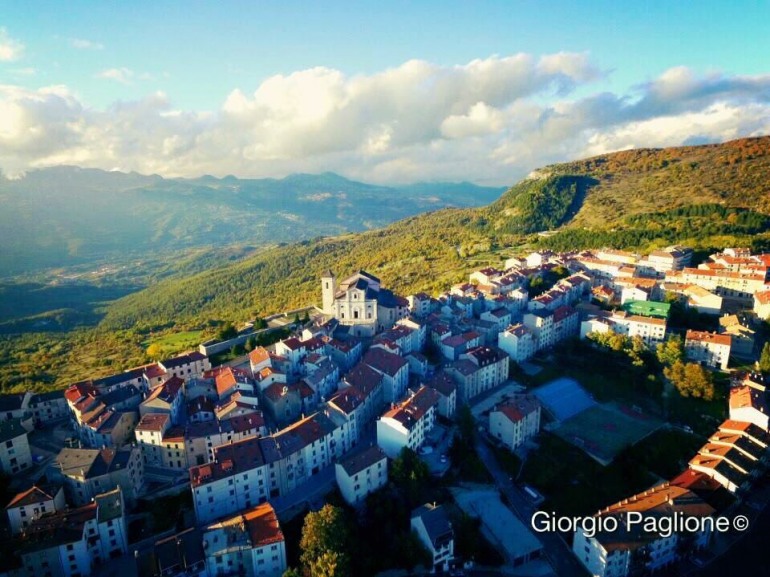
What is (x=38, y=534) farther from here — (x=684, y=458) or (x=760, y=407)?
(x=760, y=407)

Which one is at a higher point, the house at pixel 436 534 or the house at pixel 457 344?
the house at pixel 457 344

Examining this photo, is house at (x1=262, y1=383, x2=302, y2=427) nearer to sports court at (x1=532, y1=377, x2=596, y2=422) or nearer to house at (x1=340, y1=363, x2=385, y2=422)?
house at (x1=340, y1=363, x2=385, y2=422)

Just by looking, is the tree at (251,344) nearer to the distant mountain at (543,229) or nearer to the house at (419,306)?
the house at (419,306)

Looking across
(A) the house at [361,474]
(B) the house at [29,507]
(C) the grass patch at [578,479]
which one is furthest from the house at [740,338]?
(B) the house at [29,507]

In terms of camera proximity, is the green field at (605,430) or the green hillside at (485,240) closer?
the green field at (605,430)

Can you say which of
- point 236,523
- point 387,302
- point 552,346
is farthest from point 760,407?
point 236,523

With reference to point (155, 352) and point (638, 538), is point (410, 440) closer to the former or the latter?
point (638, 538)
